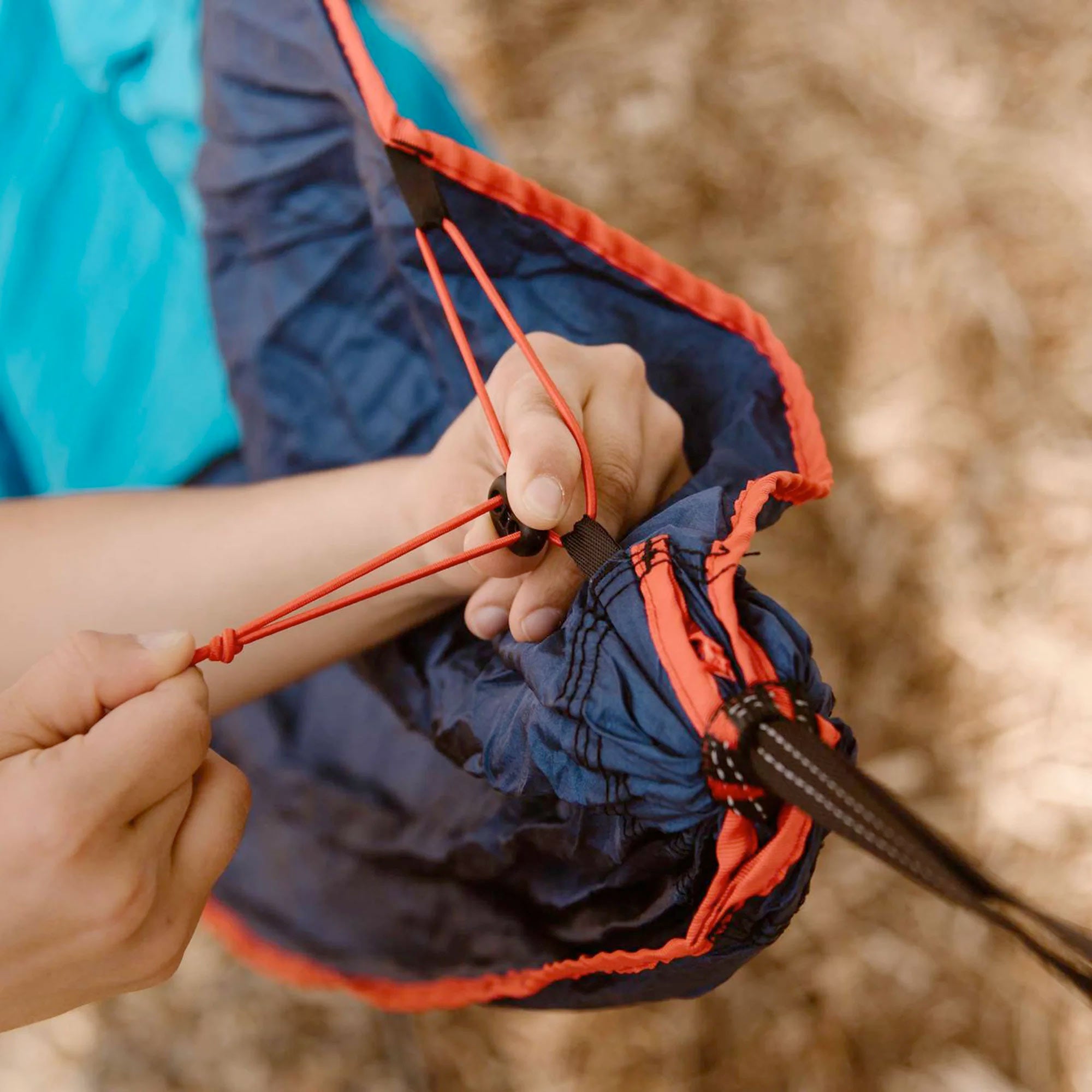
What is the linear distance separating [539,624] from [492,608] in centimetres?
6

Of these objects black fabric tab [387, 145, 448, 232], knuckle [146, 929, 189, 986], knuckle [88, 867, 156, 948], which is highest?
black fabric tab [387, 145, 448, 232]

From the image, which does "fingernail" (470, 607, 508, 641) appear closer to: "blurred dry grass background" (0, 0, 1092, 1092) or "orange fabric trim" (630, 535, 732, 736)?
"orange fabric trim" (630, 535, 732, 736)

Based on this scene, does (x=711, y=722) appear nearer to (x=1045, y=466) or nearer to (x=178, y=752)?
(x=178, y=752)

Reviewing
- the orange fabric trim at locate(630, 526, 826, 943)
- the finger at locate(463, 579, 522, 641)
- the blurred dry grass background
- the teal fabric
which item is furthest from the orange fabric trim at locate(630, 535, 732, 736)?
the blurred dry grass background

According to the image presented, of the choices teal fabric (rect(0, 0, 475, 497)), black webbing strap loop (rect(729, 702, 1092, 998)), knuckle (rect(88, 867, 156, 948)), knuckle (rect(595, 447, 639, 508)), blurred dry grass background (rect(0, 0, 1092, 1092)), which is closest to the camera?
black webbing strap loop (rect(729, 702, 1092, 998))

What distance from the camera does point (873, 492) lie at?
1.05 meters

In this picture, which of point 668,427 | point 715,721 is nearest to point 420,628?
point 668,427

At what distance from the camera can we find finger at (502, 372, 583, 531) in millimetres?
451

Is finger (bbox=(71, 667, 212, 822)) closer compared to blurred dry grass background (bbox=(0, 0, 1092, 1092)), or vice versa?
finger (bbox=(71, 667, 212, 822))

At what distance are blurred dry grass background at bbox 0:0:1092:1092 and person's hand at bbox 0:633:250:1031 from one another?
532 mm

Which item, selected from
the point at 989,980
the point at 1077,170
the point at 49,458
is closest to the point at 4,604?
the point at 49,458

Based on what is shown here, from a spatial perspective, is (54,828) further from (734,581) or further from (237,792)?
(734,581)

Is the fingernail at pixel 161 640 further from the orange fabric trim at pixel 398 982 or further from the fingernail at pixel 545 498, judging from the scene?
the orange fabric trim at pixel 398 982

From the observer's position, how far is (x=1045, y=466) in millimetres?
1008
